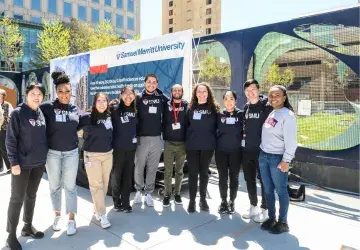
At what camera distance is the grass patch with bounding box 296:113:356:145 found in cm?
449

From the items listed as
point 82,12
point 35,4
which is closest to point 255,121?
point 35,4

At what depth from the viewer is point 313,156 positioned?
4.86m

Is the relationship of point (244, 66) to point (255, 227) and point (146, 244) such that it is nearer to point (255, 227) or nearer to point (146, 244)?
point (255, 227)

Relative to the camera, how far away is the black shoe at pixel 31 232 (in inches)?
118

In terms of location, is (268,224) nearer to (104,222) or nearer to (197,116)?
(197,116)

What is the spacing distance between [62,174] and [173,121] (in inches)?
57.7

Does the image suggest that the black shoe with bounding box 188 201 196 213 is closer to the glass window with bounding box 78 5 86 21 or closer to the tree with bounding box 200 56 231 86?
the tree with bounding box 200 56 231 86

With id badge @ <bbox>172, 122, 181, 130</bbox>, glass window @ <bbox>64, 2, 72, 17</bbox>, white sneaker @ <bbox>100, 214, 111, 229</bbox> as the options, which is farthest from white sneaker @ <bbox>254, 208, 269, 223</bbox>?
glass window @ <bbox>64, 2, 72, 17</bbox>

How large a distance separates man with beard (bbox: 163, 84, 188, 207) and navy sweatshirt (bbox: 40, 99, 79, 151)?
123cm

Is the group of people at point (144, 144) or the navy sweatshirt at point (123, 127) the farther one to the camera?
the navy sweatshirt at point (123, 127)

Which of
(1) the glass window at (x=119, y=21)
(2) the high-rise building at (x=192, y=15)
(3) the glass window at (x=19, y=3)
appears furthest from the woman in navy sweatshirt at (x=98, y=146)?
(2) the high-rise building at (x=192, y=15)

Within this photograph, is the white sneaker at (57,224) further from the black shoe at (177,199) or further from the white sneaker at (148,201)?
the black shoe at (177,199)

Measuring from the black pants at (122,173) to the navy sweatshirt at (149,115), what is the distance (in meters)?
0.34

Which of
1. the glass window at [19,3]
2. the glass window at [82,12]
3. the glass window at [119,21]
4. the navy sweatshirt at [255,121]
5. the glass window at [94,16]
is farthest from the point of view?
A: the glass window at [119,21]
